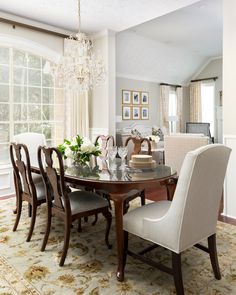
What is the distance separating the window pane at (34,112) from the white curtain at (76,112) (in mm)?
537

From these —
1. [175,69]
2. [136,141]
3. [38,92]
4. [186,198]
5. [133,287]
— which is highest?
[175,69]

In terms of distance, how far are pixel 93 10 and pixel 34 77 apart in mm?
1514

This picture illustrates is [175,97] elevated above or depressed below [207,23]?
below

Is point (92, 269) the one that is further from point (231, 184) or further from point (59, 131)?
point (59, 131)

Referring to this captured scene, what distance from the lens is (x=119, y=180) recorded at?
2.09 metres

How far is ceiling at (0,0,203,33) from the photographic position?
3.87 metres

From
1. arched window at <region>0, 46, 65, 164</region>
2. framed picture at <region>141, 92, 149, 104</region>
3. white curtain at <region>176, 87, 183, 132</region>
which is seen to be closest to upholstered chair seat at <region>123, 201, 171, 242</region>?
arched window at <region>0, 46, 65, 164</region>

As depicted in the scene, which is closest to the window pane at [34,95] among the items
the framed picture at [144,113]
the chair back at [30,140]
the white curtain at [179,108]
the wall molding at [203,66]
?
the chair back at [30,140]

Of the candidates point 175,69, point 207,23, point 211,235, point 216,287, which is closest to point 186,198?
point 211,235

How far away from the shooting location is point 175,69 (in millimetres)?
7926

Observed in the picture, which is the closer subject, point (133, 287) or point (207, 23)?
point (133, 287)

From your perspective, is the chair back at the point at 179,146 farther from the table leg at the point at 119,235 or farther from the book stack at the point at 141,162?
the table leg at the point at 119,235

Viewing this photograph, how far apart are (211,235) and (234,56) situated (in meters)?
2.27

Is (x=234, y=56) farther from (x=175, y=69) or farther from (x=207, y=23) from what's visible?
(x=175, y=69)
